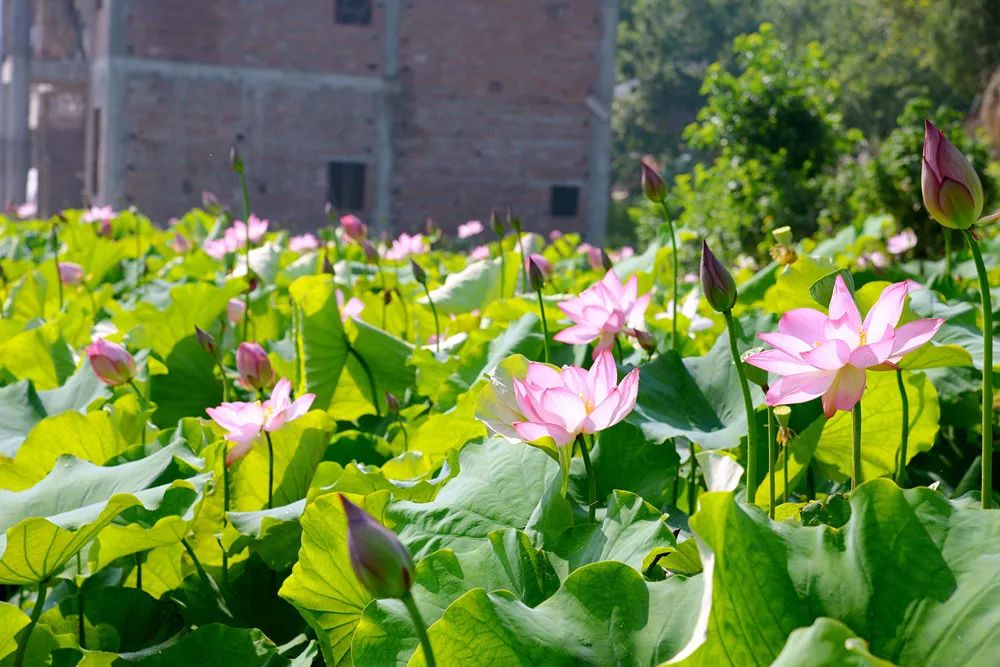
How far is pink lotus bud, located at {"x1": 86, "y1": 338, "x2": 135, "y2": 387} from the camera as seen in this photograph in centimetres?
120

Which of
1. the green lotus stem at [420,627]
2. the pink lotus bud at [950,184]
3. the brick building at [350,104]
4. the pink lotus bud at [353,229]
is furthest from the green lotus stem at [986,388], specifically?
the brick building at [350,104]

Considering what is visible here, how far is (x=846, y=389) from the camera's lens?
66 centimetres

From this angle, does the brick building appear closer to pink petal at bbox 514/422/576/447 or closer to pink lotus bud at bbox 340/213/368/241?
pink lotus bud at bbox 340/213/368/241

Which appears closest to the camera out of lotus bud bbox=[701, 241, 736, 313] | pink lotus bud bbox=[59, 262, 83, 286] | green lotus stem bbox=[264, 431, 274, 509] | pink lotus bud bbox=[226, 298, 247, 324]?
lotus bud bbox=[701, 241, 736, 313]

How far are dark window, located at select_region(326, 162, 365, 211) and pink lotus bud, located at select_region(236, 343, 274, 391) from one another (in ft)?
54.2

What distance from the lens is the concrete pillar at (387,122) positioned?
1730cm

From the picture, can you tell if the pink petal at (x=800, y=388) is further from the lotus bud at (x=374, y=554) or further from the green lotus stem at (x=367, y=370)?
the green lotus stem at (x=367, y=370)

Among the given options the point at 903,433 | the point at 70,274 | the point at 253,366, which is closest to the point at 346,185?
the point at 70,274

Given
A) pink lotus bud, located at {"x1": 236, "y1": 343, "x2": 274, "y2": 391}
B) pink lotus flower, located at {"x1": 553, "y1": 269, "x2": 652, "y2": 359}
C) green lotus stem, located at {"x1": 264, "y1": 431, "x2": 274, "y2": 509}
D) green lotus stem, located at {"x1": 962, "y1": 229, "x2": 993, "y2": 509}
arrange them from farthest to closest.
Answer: pink lotus bud, located at {"x1": 236, "y1": 343, "x2": 274, "y2": 391}
pink lotus flower, located at {"x1": 553, "y1": 269, "x2": 652, "y2": 359}
green lotus stem, located at {"x1": 264, "y1": 431, "x2": 274, "y2": 509}
green lotus stem, located at {"x1": 962, "y1": 229, "x2": 993, "y2": 509}

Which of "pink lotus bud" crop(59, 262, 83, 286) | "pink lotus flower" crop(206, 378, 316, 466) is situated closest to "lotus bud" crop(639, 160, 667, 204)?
"pink lotus flower" crop(206, 378, 316, 466)

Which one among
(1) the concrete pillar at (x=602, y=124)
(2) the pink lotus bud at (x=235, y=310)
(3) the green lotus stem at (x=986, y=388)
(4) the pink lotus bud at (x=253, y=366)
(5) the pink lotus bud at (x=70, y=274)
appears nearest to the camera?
(3) the green lotus stem at (x=986, y=388)

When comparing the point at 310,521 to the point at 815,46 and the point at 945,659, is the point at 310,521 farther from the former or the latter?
the point at 815,46

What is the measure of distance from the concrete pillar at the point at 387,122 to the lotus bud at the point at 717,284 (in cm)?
1676

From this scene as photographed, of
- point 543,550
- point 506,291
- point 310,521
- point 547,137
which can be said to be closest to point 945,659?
point 543,550
